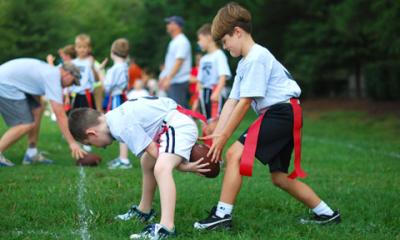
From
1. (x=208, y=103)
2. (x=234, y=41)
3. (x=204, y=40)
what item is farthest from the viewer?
(x=208, y=103)

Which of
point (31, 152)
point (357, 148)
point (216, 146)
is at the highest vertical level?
point (216, 146)

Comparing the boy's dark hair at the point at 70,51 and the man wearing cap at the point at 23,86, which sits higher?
the boy's dark hair at the point at 70,51

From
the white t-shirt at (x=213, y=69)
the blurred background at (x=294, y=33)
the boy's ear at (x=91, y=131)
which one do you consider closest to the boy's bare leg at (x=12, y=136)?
the white t-shirt at (x=213, y=69)

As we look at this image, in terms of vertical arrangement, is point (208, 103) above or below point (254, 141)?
below

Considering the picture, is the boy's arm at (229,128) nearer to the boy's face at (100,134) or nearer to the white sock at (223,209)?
the white sock at (223,209)

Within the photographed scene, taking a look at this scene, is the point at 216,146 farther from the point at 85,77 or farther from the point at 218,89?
the point at 85,77

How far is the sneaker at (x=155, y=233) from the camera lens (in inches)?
183

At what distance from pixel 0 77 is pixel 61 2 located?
108 feet

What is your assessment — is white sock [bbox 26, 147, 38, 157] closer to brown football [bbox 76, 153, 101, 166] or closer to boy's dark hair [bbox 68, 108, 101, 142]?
brown football [bbox 76, 153, 101, 166]

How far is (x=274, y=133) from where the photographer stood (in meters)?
5.07

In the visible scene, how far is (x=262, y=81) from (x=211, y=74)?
5.18 meters

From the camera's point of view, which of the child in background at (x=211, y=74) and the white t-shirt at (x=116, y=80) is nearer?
the white t-shirt at (x=116, y=80)

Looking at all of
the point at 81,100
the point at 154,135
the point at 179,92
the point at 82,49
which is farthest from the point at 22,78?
the point at 154,135

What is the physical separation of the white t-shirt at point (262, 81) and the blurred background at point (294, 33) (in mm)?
14269
